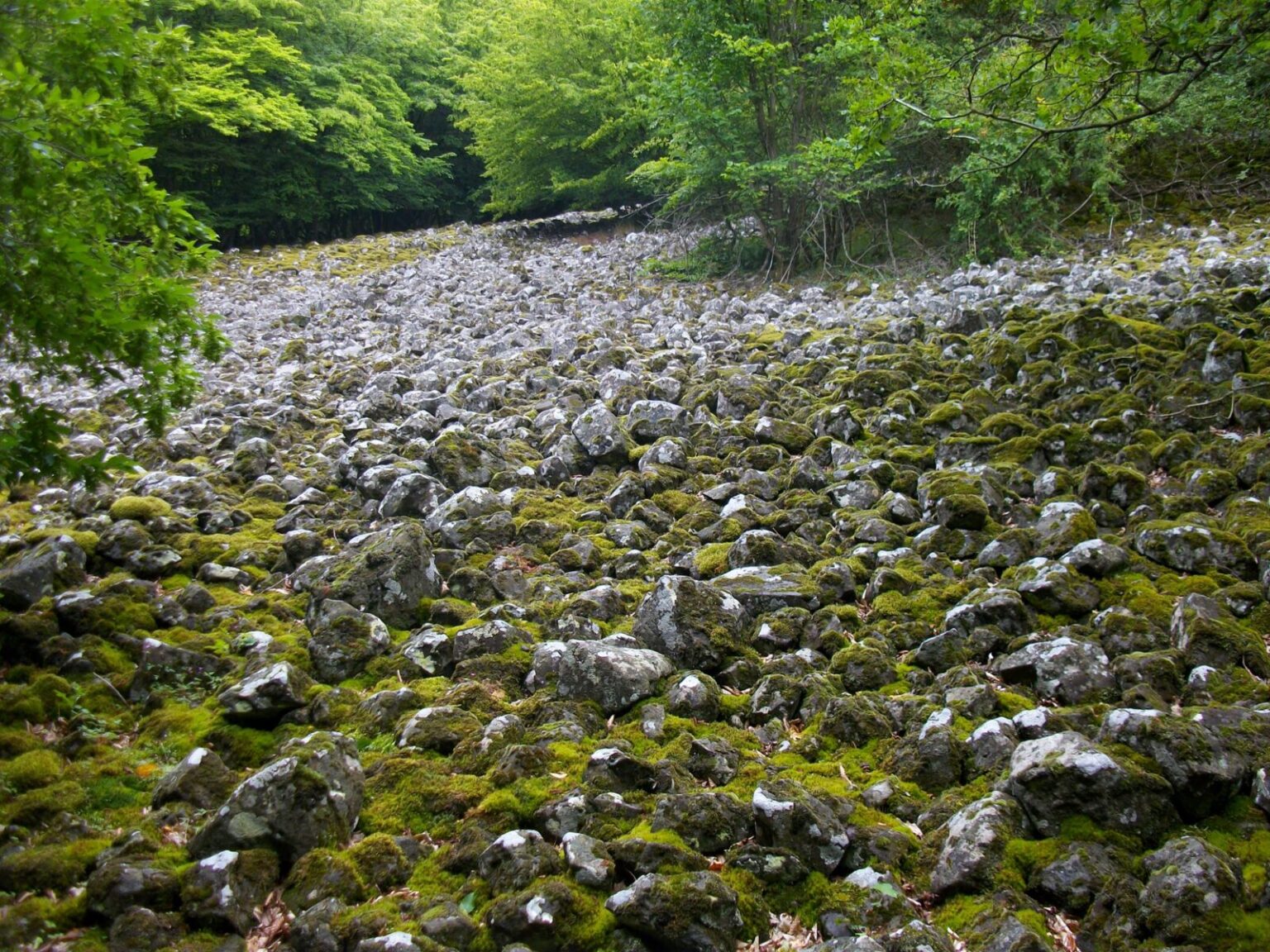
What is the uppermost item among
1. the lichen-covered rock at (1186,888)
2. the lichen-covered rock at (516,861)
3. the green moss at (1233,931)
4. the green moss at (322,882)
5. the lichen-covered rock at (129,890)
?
the lichen-covered rock at (129,890)

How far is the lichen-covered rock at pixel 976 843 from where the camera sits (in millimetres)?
3326

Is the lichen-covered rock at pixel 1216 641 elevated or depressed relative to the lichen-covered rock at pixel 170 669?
depressed

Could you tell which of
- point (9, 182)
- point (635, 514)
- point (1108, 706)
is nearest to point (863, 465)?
point (635, 514)

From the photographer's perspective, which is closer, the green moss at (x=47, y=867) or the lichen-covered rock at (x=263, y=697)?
the green moss at (x=47, y=867)

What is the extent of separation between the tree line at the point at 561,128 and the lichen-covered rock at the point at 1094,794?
4078mm

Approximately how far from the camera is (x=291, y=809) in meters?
3.64

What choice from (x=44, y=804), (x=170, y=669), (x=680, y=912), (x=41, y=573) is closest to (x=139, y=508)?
(x=41, y=573)

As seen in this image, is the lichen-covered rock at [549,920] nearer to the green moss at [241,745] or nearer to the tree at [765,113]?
the green moss at [241,745]

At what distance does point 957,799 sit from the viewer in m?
3.78

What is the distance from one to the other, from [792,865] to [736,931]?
38 cm

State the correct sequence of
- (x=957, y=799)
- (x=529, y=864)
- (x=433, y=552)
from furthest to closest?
(x=433, y=552) < (x=957, y=799) < (x=529, y=864)

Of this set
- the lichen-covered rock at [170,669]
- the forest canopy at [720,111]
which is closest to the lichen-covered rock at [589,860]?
the lichen-covered rock at [170,669]

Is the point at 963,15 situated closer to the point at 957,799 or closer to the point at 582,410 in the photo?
the point at 582,410

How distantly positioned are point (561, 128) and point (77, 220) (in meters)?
23.2
